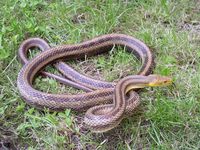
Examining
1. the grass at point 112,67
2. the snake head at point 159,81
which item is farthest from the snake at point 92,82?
the grass at point 112,67

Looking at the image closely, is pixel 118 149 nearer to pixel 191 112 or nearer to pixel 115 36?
pixel 191 112

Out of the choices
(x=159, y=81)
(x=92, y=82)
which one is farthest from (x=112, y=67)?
(x=159, y=81)

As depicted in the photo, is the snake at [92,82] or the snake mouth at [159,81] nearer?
the snake at [92,82]

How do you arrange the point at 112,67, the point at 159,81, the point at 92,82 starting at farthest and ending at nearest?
1. the point at 112,67
2. the point at 92,82
3. the point at 159,81

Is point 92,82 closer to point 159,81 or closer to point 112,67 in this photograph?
point 112,67

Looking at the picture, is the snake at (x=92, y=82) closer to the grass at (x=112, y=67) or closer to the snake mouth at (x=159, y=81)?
→ the snake mouth at (x=159, y=81)

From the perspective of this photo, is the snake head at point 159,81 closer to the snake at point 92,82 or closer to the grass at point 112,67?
the snake at point 92,82
